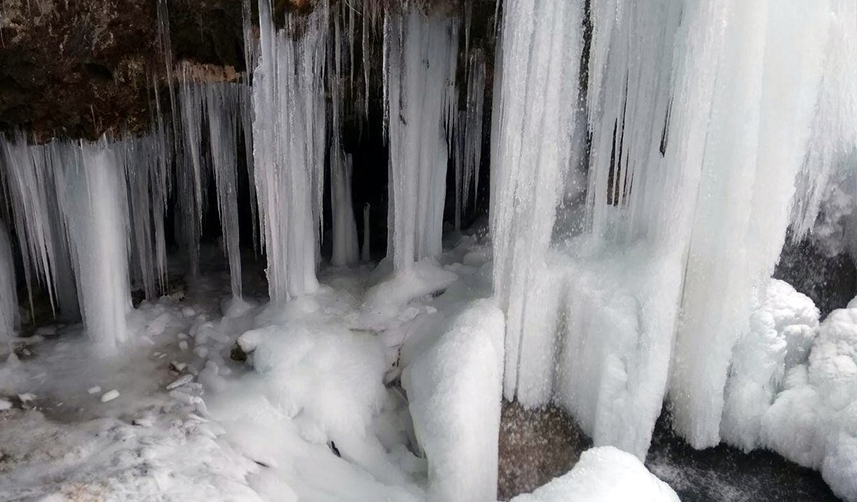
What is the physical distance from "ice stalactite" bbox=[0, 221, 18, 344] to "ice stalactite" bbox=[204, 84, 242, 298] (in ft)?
5.64

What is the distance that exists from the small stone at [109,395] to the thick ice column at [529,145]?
2.89 metres

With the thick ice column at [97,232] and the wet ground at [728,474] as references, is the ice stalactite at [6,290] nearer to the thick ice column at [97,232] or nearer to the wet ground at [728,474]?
the thick ice column at [97,232]

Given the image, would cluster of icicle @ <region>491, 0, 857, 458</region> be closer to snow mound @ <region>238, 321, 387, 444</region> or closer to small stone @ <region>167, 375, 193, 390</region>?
snow mound @ <region>238, 321, 387, 444</region>

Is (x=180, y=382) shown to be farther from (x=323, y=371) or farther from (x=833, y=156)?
(x=833, y=156)

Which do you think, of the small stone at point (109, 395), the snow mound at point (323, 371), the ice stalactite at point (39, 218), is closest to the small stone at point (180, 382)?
the small stone at point (109, 395)

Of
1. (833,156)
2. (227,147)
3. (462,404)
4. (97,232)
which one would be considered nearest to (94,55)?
(97,232)

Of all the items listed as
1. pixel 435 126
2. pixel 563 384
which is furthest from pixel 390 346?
pixel 435 126

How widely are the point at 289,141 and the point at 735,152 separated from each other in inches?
126

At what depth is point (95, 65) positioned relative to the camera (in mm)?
4742

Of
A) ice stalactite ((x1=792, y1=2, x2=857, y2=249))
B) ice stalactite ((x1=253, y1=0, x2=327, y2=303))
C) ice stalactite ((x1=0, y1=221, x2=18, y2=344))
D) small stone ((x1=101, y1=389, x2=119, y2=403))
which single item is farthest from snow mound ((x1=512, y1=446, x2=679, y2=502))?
ice stalactite ((x1=0, y1=221, x2=18, y2=344))

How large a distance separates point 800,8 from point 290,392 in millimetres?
4204

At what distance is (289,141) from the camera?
5.28 meters

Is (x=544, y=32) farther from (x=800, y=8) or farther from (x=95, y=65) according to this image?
(x=95, y=65)

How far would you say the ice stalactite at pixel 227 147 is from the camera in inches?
225
